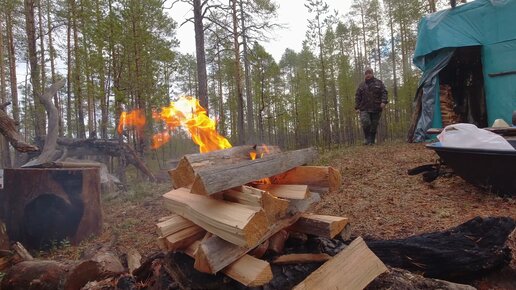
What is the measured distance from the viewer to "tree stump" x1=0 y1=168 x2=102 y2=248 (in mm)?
4082

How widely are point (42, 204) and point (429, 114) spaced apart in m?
9.60

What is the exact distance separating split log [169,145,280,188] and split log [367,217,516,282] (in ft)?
4.44

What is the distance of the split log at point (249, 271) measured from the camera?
1.79 m

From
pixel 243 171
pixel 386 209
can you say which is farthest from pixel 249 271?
pixel 386 209

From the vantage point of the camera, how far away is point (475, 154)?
152 inches

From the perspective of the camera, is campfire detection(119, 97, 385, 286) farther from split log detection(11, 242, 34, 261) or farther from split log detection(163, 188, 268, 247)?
split log detection(11, 242, 34, 261)

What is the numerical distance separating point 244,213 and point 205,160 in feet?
2.26

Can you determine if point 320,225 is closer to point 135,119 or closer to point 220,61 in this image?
point 135,119

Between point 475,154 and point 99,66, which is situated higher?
point 99,66

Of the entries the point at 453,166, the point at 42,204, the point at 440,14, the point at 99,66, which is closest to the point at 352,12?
the point at 440,14

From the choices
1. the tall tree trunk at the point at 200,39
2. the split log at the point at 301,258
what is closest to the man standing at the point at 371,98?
the tall tree trunk at the point at 200,39

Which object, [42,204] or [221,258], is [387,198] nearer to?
[221,258]

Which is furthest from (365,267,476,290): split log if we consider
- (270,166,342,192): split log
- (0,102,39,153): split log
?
(0,102,39,153): split log

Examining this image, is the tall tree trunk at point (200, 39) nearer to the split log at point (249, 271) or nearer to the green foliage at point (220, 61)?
the green foliage at point (220, 61)
